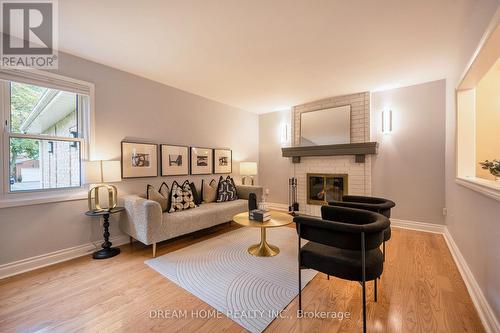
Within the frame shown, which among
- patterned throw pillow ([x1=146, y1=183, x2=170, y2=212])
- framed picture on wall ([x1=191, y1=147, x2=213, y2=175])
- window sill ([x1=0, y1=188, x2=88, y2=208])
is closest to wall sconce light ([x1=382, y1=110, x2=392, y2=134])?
framed picture on wall ([x1=191, y1=147, x2=213, y2=175])

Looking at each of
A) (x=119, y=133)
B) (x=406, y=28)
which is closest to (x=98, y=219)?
(x=119, y=133)

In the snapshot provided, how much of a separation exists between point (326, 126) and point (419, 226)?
238 cm

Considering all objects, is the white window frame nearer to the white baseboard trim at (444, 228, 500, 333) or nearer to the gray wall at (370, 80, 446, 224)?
the white baseboard trim at (444, 228, 500, 333)

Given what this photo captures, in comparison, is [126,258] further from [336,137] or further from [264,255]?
[336,137]

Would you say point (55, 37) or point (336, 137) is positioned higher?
point (55, 37)

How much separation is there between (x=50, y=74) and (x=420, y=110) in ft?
17.3

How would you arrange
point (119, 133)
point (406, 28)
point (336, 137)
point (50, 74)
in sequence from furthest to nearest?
point (336, 137), point (119, 133), point (50, 74), point (406, 28)

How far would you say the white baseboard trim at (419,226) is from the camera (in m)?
3.32

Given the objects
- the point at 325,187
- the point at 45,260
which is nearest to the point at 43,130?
the point at 45,260

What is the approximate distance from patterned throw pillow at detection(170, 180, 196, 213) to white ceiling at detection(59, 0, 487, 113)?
5.80 ft

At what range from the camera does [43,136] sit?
7.90 feet

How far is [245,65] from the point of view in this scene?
2.86 m

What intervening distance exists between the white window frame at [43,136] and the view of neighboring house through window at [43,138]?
37mm

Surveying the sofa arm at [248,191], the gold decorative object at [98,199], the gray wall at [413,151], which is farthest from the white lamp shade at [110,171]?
the gray wall at [413,151]
